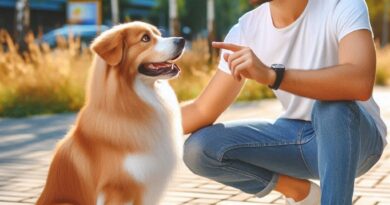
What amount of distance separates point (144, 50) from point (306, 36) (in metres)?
0.86

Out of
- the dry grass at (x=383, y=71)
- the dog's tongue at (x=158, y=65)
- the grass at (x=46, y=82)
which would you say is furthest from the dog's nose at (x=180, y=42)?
the dry grass at (x=383, y=71)

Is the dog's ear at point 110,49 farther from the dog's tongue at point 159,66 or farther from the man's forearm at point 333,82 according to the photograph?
the man's forearm at point 333,82

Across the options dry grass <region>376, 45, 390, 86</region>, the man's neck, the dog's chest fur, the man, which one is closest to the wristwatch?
the man

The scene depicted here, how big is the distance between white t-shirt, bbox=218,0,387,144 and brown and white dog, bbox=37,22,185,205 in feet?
1.45

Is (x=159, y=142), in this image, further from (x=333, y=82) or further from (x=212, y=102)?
(x=333, y=82)

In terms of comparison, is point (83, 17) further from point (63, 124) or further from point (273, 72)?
point (273, 72)

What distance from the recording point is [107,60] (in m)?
3.48

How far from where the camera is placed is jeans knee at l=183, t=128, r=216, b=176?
11.9 feet

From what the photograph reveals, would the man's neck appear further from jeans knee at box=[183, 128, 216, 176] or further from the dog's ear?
the dog's ear

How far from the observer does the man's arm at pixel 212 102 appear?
3807 millimetres

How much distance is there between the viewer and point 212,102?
382 centimetres

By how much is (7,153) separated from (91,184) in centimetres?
335

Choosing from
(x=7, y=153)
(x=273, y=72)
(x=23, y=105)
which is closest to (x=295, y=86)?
(x=273, y=72)

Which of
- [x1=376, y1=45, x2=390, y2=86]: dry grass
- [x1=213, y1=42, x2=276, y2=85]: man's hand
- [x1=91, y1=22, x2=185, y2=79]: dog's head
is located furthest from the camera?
[x1=376, y1=45, x2=390, y2=86]: dry grass
